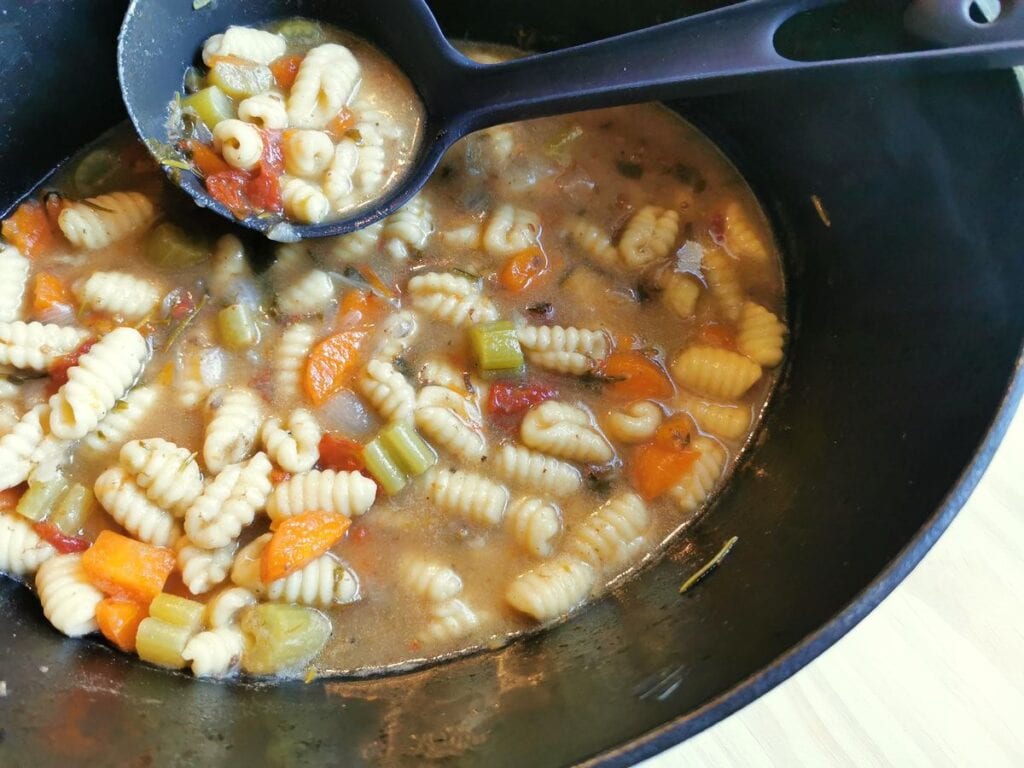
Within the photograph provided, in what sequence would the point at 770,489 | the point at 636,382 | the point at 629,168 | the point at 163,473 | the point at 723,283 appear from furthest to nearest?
1. the point at 629,168
2. the point at 723,283
3. the point at 636,382
4. the point at 770,489
5. the point at 163,473

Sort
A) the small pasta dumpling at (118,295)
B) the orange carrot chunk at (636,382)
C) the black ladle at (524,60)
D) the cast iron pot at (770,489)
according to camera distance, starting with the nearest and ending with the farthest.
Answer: the cast iron pot at (770,489), the black ladle at (524,60), the small pasta dumpling at (118,295), the orange carrot chunk at (636,382)

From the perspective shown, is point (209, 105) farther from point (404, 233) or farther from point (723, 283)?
point (723, 283)

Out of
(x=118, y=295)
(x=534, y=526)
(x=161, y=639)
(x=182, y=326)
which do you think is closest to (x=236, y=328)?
(x=182, y=326)

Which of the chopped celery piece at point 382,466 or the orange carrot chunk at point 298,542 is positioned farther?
the chopped celery piece at point 382,466

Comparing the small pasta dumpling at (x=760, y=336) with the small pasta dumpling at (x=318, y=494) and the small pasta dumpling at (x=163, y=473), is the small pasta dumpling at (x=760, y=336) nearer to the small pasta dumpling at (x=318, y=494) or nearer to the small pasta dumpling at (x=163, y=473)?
the small pasta dumpling at (x=318, y=494)

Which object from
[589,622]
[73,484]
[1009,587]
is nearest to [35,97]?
[73,484]

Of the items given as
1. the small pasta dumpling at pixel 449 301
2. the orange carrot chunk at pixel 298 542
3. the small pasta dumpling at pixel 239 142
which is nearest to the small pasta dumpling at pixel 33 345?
the small pasta dumpling at pixel 239 142

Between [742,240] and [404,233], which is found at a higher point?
[404,233]
